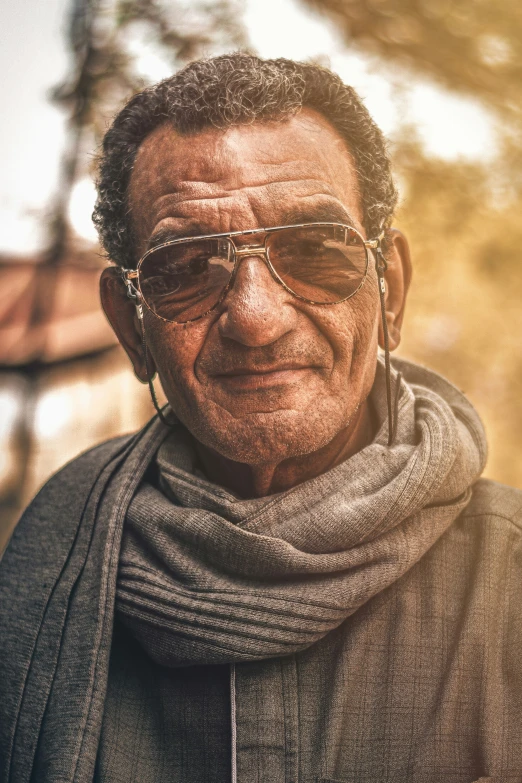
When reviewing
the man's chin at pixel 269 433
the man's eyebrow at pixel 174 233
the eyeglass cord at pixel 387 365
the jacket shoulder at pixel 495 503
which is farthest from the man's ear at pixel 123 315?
the jacket shoulder at pixel 495 503

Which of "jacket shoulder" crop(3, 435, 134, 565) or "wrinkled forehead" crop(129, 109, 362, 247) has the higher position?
"wrinkled forehead" crop(129, 109, 362, 247)

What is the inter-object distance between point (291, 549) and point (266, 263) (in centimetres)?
72

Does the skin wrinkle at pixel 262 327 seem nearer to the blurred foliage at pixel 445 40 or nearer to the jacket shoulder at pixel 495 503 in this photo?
the jacket shoulder at pixel 495 503

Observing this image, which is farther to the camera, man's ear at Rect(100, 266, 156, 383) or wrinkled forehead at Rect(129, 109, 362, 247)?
man's ear at Rect(100, 266, 156, 383)

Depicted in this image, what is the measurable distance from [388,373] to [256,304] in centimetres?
43

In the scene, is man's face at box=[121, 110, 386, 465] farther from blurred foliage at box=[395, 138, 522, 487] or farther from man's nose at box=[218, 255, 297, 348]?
blurred foliage at box=[395, 138, 522, 487]

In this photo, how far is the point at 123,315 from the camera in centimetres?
225

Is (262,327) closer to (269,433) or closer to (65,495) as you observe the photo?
(269,433)

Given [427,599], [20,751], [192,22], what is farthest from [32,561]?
[192,22]

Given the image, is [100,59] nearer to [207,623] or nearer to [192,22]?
[192,22]

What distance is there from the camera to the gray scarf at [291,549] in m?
1.70

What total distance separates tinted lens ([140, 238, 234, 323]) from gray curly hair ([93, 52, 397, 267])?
0.20m

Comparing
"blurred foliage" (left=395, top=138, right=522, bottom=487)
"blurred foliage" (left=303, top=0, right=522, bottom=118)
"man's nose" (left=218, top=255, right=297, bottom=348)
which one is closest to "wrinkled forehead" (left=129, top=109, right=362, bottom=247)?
"man's nose" (left=218, top=255, right=297, bottom=348)

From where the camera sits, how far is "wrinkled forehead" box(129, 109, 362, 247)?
1825mm
